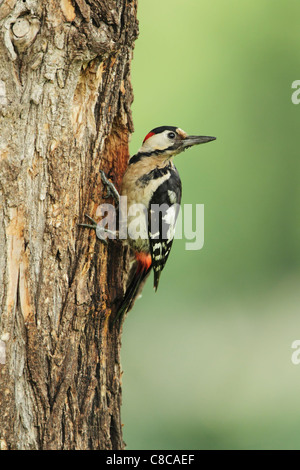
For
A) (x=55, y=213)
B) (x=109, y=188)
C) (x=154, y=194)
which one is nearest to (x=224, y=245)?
(x=154, y=194)

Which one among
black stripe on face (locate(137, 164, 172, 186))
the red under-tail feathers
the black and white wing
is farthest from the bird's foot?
the red under-tail feathers

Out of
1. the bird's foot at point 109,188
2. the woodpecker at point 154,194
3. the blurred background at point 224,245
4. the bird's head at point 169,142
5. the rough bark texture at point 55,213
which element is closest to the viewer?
the rough bark texture at point 55,213

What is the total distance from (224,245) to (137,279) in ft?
10.4

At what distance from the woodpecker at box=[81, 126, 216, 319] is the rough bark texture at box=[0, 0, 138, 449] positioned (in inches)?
17.3

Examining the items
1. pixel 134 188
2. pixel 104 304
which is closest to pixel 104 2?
pixel 134 188

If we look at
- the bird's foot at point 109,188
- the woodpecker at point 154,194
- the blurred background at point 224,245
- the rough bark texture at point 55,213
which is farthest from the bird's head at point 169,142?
the blurred background at point 224,245

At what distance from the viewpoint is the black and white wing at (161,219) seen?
12.1 feet

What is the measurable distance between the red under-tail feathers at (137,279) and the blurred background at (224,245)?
2150 millimetres

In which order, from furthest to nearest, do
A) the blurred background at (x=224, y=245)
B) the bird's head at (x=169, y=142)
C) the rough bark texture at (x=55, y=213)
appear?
the blurred background at (x=224, y=245) → the bird's head at (x=169, y=142) → the rough bark texture at (x=55, y=213)

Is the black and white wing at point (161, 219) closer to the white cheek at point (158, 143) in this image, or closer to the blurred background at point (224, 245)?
the white cheek at point (158, 143)

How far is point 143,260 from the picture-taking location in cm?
372

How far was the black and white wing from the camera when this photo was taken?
368 cm

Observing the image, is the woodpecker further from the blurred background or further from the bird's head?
the blurred background

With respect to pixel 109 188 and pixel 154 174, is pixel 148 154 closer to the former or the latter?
pixel 154 174
